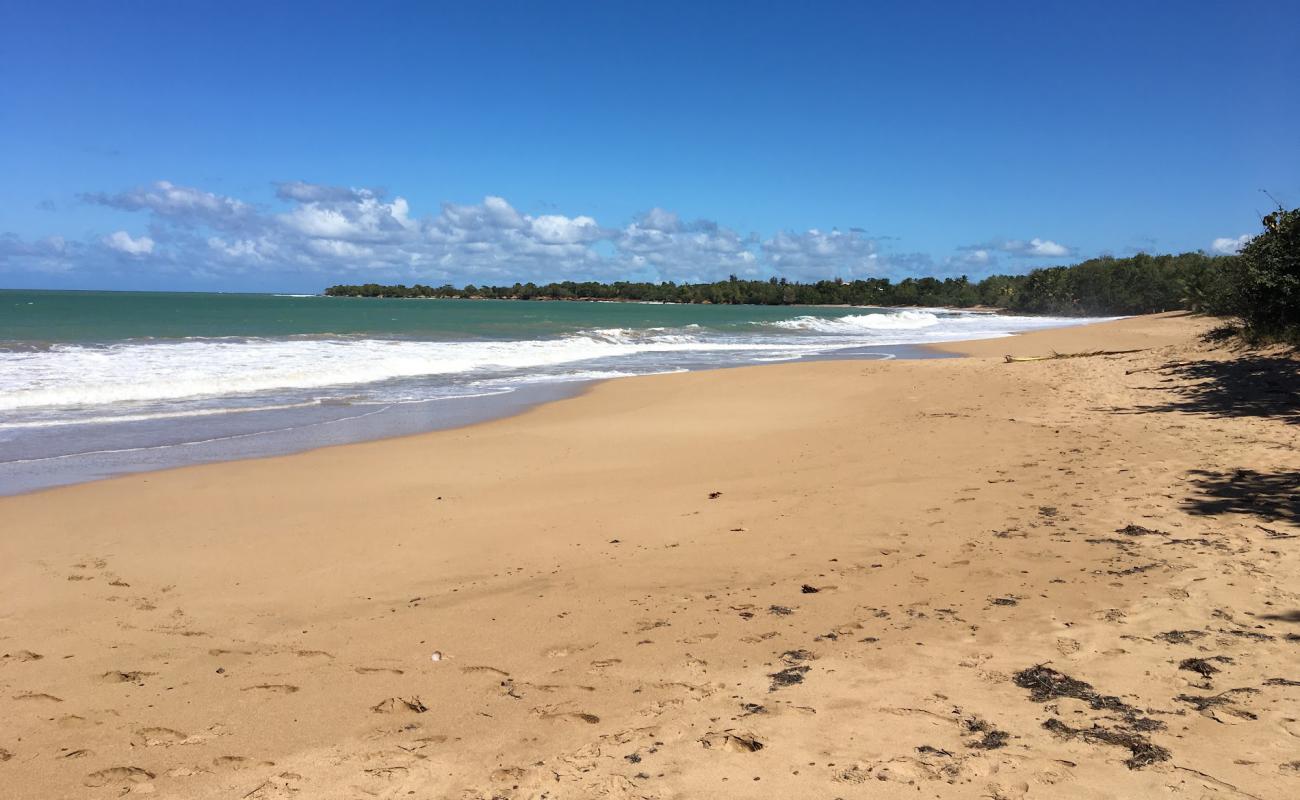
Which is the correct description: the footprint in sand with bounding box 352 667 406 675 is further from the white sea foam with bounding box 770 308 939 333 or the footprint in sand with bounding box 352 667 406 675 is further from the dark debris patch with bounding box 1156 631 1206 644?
the white sea foam with bounding box 770 308 939 333

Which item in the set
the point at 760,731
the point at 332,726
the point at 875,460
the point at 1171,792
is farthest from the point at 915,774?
the point at 875,460

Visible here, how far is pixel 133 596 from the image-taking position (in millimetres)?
5090

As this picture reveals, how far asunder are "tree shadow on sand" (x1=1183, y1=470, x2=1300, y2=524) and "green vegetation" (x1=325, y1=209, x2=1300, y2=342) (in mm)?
8433

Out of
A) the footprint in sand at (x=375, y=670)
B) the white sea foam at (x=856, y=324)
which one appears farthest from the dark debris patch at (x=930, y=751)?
the white sea foam at (x=856, y=324)

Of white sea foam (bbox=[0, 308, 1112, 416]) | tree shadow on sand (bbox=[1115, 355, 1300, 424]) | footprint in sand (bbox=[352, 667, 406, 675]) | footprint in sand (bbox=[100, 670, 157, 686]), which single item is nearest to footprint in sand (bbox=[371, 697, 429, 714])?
footprint in sand (bbox=[352, 667, 406, 675])

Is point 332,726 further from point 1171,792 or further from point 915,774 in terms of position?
point 1171,792

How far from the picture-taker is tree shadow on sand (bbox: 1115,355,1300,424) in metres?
9.46

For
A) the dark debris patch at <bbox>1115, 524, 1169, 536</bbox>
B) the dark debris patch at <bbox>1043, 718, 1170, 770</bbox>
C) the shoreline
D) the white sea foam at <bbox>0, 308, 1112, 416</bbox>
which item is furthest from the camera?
the white sea foam at <bbox>0, 308, 1112, 416</bbox>

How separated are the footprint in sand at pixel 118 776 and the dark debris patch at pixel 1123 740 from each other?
360 cm

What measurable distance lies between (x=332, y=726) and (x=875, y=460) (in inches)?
257

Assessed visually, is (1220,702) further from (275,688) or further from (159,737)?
(159,737)

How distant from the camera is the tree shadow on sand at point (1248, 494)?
18.7ft

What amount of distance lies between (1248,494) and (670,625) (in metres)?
4.94

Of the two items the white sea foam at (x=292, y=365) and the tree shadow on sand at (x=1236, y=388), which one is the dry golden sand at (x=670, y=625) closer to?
the tree shadow on sand at (x=1236, y=388)
